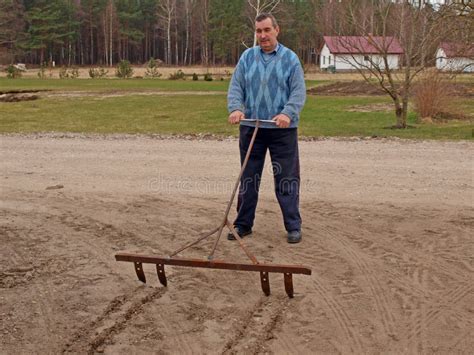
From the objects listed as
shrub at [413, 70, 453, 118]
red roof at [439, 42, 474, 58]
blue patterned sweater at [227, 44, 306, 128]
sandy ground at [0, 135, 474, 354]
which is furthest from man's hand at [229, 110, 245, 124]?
shrub at [413, 70, 453, 118]

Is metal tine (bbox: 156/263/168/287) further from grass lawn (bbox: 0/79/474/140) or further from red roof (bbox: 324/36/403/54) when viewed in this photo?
red roof (bbox: 324/36/403/54)

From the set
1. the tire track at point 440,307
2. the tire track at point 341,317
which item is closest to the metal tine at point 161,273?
the tire track at point 341,317

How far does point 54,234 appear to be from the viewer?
6.64m

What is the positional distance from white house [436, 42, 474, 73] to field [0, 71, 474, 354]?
5.55 m

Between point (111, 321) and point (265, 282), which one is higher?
point (265, 282)

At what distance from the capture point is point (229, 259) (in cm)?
578

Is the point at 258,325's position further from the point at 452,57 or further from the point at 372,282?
the point at 452,57

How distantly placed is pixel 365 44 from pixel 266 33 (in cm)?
1281

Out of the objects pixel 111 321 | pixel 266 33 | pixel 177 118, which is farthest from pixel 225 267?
pixel 177 118

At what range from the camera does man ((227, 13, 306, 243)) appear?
5.82m

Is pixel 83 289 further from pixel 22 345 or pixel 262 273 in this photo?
pixel 262 273

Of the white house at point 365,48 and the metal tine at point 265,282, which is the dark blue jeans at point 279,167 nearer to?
the metal tine at point 265,282

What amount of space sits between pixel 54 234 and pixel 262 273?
9.02ft

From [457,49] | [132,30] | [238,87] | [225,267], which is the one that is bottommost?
[225,267]
